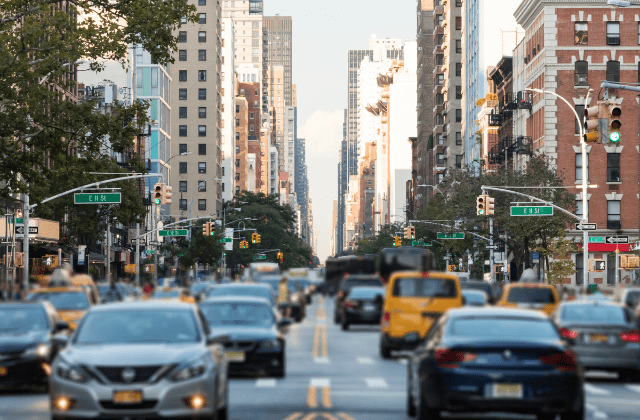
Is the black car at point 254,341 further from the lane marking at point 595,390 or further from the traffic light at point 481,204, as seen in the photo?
the traffic light at point 481,204

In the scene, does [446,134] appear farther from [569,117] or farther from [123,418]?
[123,418]

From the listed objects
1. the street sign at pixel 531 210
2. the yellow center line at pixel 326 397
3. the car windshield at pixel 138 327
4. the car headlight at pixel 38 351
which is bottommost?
the yellow center line at pixel 326 397

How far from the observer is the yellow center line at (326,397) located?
1638cm

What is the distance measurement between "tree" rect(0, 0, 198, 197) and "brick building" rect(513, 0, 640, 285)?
→ 2095 inches

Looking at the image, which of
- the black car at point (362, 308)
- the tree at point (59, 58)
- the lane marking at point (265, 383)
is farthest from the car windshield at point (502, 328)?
the tree at point (59, 58)

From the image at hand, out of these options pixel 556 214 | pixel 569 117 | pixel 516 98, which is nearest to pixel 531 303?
pixel 556 214

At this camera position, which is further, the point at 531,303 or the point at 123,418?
the point at 531,303

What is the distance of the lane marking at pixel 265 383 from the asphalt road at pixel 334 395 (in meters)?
0.02

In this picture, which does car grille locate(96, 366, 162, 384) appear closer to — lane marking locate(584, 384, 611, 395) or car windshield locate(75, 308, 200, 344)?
car windshield locate(75, 308, 200, 344)

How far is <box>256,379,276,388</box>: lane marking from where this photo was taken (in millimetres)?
19391

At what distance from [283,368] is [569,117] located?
228ft

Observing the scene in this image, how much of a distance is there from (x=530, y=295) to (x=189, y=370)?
18526 millimetres

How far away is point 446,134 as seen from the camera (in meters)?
166

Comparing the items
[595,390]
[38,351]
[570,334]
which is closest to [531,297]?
[570,334]
